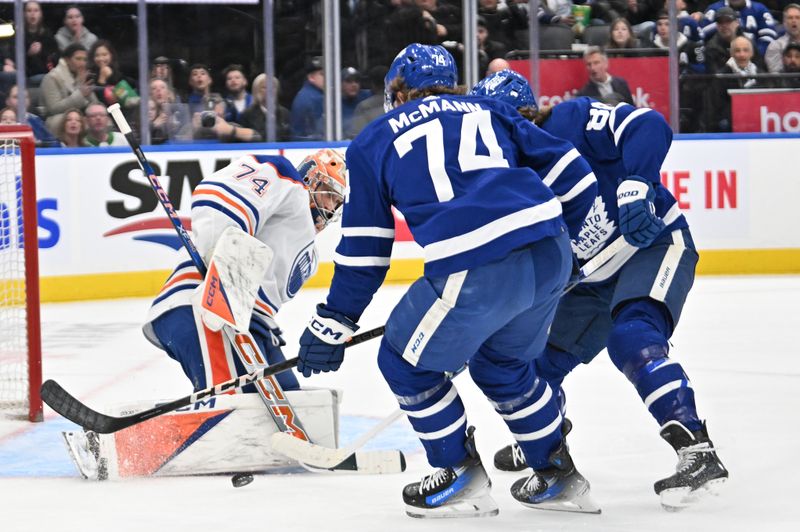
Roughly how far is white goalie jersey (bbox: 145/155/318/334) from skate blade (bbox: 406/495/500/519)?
2.51ft

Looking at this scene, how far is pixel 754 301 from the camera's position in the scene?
612cm

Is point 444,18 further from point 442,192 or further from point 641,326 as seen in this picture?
point 442,192

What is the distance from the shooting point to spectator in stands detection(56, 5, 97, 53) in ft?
21.8

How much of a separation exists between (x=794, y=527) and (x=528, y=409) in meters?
0.54

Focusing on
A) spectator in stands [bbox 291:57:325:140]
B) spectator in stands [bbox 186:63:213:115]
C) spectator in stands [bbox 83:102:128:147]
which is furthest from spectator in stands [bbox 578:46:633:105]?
spectator in stands [bbox 83:102:128:147]

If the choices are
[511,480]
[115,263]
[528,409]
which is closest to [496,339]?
[528,409]

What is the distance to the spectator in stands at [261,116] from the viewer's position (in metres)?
7.03

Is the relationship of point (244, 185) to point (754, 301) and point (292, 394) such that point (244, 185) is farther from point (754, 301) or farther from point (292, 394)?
point (754, 301)

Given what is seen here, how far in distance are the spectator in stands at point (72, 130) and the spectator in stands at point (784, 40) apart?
12.0 feet

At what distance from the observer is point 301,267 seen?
336cm

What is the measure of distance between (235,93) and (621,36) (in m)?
2.08

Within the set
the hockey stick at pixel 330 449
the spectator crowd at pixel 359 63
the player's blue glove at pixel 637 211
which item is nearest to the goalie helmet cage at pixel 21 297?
the hockey stick at pixel 330 449

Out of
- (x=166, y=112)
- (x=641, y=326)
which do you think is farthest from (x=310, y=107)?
(x=641, y=326)

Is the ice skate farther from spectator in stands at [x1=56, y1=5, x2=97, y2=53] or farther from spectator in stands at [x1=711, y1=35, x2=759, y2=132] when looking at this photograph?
spectator in stands at [x1=711, y1=35, x2=759, y2=132]
